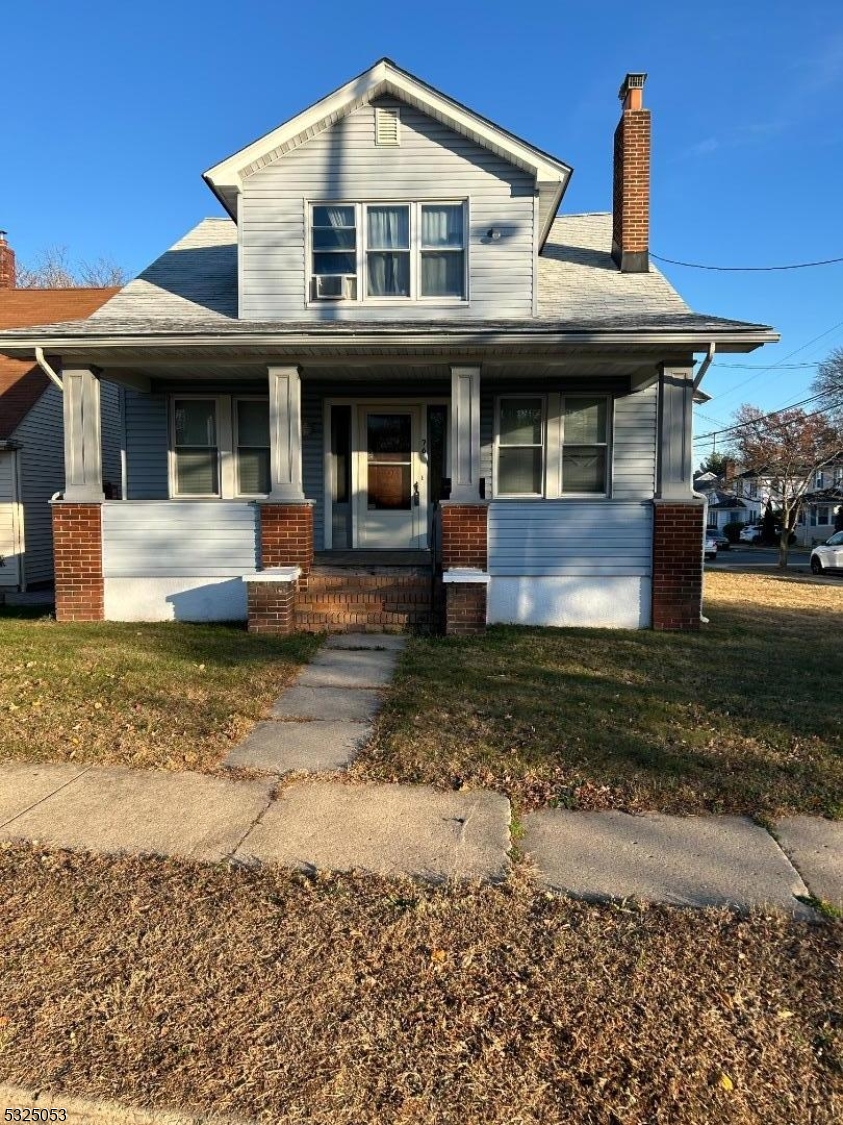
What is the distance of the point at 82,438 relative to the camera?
29.2 feet

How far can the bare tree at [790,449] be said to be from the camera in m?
25.2

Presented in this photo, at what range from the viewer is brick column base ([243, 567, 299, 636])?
8.12 metres

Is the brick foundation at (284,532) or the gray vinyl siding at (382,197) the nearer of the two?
the brick foundation at (284,532)

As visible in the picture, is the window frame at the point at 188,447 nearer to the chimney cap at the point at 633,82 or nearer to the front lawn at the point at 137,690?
the front lawn at the point at 137,690

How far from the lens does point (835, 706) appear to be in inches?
221

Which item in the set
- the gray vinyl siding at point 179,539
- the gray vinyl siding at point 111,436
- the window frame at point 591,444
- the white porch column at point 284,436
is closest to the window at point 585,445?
the window frame at point 591,444

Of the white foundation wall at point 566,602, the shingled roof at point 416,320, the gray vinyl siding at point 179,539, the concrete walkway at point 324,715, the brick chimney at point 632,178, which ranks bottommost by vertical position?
the concrete walkway at point 324,715

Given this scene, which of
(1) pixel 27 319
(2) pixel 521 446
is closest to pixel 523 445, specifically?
(2) pixel 521 446

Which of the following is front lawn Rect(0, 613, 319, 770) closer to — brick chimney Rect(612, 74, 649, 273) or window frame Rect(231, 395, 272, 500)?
window frame Rect(231, 395, 272, 500)

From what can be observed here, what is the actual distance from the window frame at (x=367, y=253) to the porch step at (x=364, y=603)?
3.54m

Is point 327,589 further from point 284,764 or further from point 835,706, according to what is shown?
point 835,706

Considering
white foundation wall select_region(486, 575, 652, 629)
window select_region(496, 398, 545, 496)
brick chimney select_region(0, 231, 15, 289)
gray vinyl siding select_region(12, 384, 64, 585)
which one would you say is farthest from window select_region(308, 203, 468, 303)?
brick chimney select_region(0, 231, 15, 289)

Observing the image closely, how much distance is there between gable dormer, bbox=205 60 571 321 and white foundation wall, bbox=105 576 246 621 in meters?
3.48

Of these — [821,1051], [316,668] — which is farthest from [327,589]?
[821,1051]
